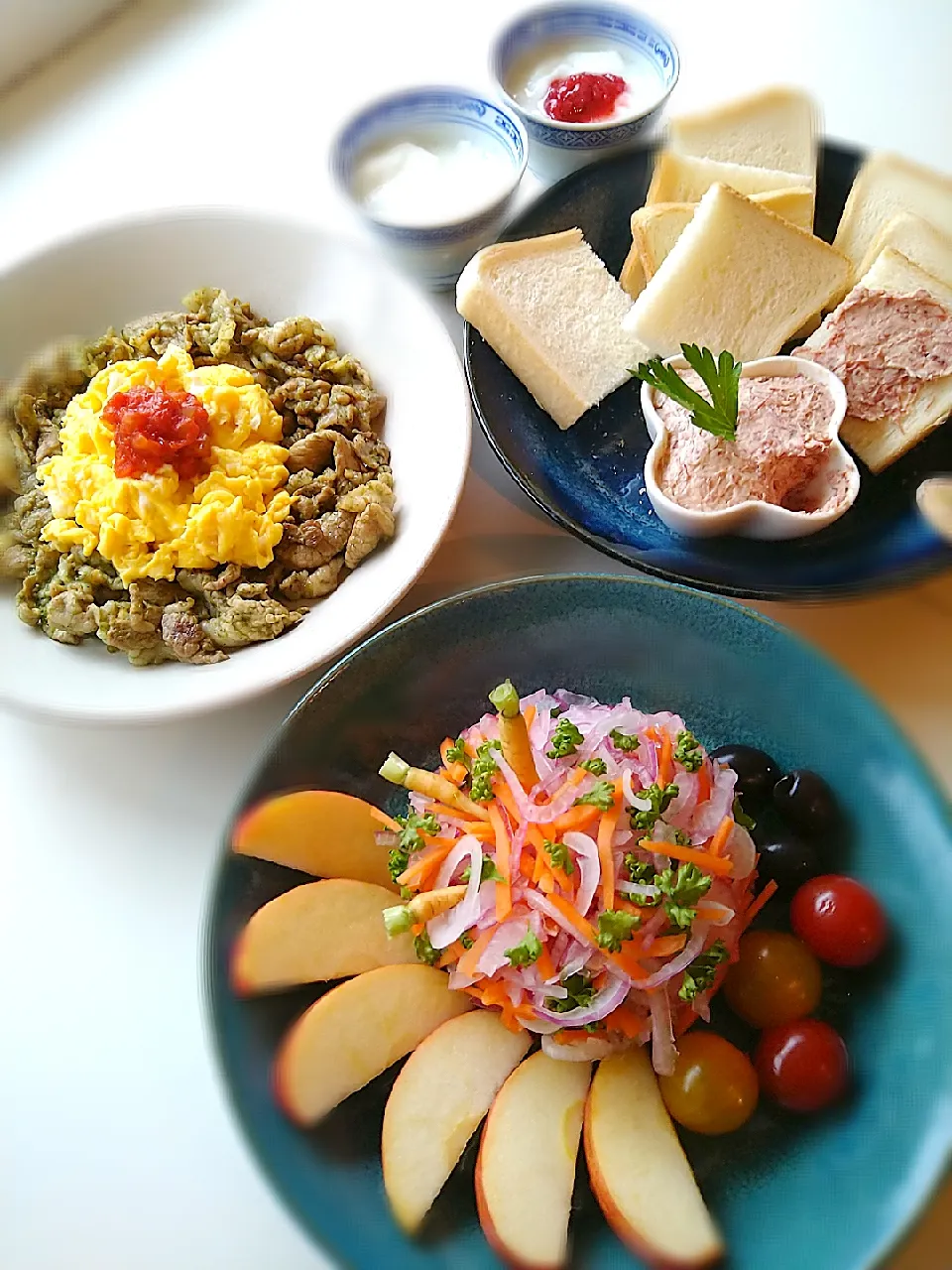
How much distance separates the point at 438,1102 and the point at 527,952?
17 cm

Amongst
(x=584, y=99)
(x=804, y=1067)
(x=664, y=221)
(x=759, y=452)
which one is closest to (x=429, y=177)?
(x=584, y=99)

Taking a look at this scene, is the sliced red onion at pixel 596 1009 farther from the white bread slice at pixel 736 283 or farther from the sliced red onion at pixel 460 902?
the white bread slice at pixel 736 283

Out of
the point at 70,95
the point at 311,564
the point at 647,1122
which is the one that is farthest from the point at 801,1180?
the point at 70,95

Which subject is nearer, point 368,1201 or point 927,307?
point 368,1201

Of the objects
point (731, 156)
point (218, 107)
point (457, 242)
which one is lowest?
point (731, 156)

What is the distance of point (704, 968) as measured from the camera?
1019 millimetres

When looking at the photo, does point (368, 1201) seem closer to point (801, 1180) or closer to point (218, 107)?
point (801, 1180)

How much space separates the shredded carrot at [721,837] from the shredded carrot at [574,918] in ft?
0.50

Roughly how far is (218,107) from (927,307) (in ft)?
4.66

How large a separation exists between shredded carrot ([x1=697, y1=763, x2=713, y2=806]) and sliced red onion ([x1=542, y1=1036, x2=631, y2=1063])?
260 millimetres

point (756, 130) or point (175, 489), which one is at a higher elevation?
point (175, 489)

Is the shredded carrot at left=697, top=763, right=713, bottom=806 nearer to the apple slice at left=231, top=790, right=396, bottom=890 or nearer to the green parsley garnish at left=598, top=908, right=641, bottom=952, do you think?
the green parsley garnish at left=598, top=908, right=641, bottom=952

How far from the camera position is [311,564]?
1367 millimetres

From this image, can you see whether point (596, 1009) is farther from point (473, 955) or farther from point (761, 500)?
A: point (761, 500)
